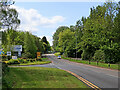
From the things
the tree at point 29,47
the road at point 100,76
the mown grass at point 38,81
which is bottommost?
the road at point 100,76

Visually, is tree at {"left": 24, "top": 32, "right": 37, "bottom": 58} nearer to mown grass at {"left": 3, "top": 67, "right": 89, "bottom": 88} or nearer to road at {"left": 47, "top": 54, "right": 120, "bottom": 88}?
road at {"left": 47, "top": 54, "right": 120, "bottom": 88}

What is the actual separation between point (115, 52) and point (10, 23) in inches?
1129

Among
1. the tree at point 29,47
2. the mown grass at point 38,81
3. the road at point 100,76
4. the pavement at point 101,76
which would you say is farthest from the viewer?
the tree at point 29,47

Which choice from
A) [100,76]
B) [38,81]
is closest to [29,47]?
[100,76]

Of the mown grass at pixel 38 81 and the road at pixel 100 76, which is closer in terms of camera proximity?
the mown grass at pixel 38 81

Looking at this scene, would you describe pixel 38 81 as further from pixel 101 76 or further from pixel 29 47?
pixel 29 47

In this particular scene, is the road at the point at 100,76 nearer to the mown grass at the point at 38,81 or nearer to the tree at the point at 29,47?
the mown grass at the point at 38,81

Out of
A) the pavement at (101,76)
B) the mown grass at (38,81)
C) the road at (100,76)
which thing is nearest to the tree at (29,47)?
the pavement at (101,76)

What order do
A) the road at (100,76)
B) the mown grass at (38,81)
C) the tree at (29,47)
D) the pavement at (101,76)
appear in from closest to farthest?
the mown grass at (38,81)
the pavement at (101,76)
the road at (100,76)
the tree at (29,47)

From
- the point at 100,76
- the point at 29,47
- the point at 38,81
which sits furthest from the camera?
the point at 29,47

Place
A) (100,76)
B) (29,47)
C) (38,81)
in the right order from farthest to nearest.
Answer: (29,47) < (100,76) < (38,81)

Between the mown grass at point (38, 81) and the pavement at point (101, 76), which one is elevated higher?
the mown grass at point (38, 81)

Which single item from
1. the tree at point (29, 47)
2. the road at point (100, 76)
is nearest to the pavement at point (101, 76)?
the road at point (100, 76)

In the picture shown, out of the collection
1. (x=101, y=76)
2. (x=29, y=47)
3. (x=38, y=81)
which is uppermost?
(x=29, y=47)
